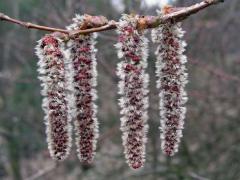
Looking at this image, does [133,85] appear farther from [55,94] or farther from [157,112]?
[157,112]

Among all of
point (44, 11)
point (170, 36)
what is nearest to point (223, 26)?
point (44, 11)


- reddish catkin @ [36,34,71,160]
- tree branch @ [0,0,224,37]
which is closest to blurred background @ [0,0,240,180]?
tree branch @ [0,0,224,37]

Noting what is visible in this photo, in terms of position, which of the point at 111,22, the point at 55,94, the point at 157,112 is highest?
the point at 157,112

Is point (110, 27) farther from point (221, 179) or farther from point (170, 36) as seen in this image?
point (221, 179)

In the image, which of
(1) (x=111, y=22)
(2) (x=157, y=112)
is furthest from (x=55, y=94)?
→ (2) (x=157, y=112)

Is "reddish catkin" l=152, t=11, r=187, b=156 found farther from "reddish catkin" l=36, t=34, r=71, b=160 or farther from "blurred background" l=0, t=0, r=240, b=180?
"blurred background" l=0, t=0, r=240, b=180
